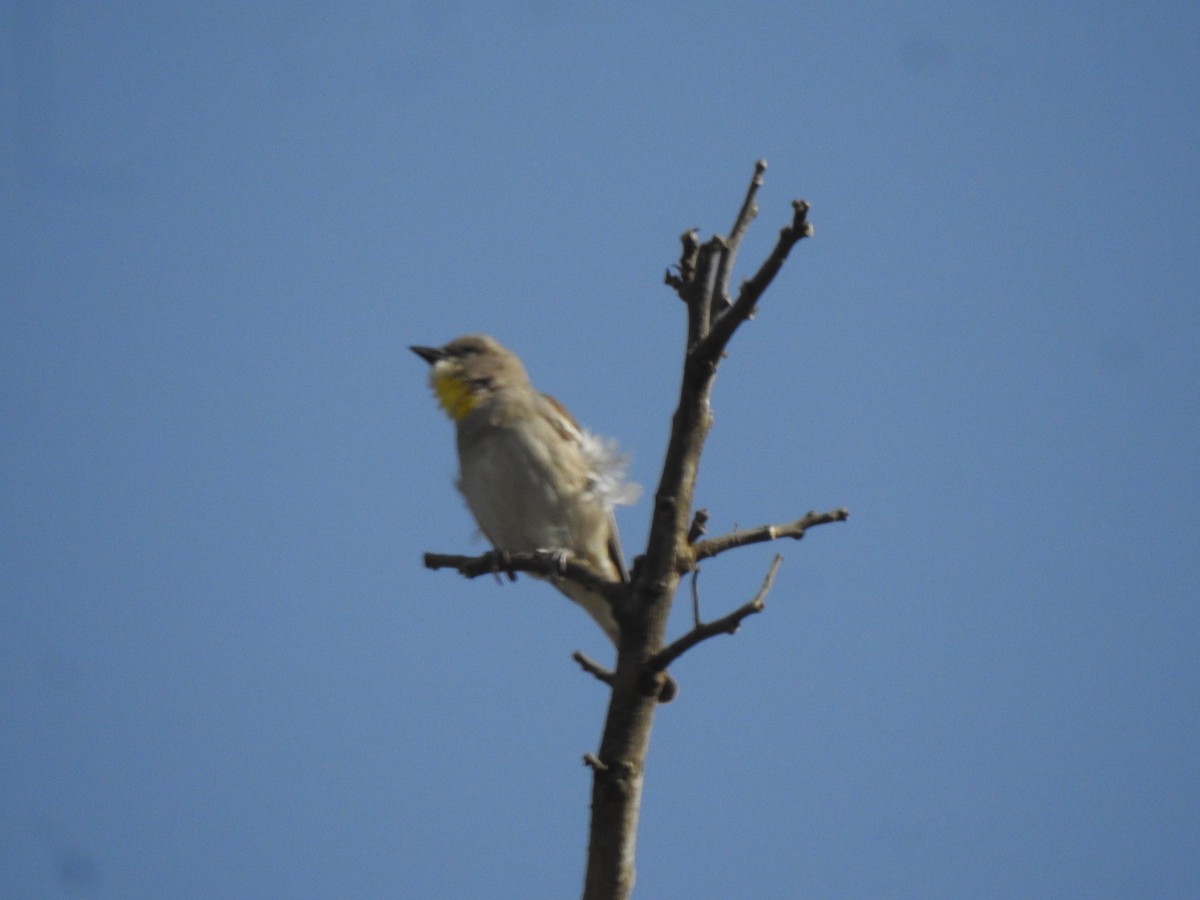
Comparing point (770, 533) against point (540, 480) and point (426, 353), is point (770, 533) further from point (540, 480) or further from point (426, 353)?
point (426, 353)

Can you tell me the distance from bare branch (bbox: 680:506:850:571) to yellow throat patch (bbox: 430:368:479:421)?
4016 millimetres

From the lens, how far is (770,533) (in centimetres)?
490

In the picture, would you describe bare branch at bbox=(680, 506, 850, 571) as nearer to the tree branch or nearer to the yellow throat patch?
the tree branch

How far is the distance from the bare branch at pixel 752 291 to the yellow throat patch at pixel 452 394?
4.26 meters

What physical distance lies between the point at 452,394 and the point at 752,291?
15.5 ft

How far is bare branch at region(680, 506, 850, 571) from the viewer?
4.84 meters

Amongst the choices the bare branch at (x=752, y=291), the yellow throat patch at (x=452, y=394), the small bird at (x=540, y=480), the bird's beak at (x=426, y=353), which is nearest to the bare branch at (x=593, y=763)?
the bare branch at (x=752, y=291)

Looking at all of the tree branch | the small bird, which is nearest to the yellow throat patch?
the small bird

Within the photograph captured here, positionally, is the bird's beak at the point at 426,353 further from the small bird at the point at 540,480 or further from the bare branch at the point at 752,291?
the bare branch at the point at 752,291

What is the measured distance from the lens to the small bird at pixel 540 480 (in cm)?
786

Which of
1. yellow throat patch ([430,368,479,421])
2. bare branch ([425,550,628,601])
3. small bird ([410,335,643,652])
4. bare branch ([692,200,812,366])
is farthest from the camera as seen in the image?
yellow throat patch ([430,368,479,421])

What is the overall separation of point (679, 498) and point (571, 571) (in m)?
0.66

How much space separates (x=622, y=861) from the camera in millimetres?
4293

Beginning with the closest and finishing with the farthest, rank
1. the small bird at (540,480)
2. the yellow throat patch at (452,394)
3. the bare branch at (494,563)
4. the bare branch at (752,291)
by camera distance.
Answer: the bare branch at (752,291) → the bare branch at (494,563) → the small bird at (540,480) → the yellow throat patch at (452,394)
